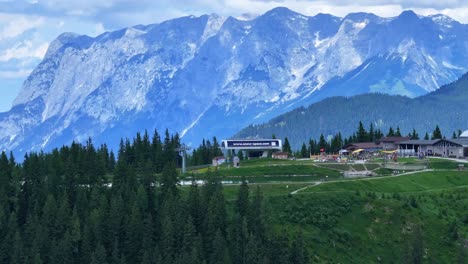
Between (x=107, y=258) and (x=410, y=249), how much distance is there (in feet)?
139

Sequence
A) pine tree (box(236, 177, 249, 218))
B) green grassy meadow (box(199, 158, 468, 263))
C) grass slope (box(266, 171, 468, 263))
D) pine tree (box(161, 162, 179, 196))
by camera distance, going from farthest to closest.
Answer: pine tree (box(161, 162, 179, 196)), pine tree (box(236, 177, 249, 218)), green grassy meadow (box(199, 158, 468, 263)), grass slope (box(266, 171, 468, 263))

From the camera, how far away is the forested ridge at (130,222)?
117250 mm

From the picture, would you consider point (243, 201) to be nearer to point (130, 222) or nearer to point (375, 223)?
point (130, 222)

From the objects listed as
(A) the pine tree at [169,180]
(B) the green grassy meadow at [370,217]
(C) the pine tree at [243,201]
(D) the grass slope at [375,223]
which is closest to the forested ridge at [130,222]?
(C) the pine tree at [243,201]

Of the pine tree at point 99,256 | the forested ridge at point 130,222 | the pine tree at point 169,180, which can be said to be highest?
the pine tree at point 169,180

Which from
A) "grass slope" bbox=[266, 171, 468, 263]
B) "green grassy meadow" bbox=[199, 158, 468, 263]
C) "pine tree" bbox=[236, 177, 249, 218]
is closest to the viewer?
"grass slope" bbox=[266, 171, 468, 263]

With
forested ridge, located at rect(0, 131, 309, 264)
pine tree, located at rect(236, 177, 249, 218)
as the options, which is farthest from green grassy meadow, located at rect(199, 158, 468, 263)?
forested ridge, located at rect(0, 131, 309, 264)

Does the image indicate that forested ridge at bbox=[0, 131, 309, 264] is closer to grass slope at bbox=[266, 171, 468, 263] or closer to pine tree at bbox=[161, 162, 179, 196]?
pine tree at bbox=[161, 162, 179, 196]

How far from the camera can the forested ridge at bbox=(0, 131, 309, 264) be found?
117250mm

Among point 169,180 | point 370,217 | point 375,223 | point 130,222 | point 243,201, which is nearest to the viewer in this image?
point 130,222

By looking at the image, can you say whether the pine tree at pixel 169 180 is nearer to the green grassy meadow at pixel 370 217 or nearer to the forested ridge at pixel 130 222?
the forested ridge at pixel 130 222

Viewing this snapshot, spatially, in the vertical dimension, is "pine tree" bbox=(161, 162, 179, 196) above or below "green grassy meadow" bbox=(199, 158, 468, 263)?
above

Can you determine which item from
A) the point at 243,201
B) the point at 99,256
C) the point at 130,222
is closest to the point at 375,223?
the point at 243,201

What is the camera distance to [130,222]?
124m
